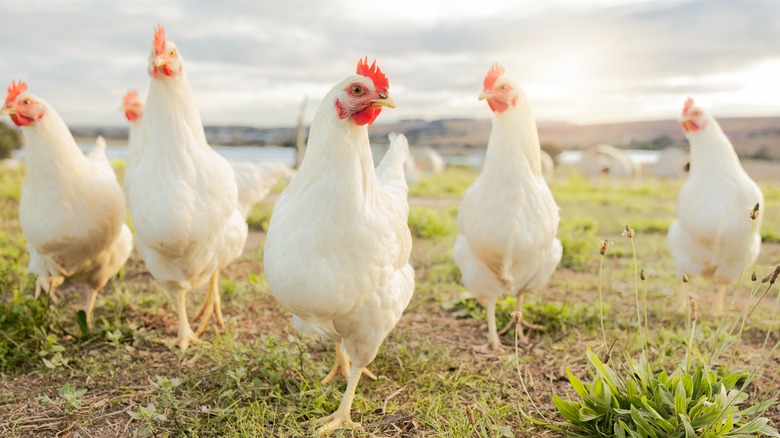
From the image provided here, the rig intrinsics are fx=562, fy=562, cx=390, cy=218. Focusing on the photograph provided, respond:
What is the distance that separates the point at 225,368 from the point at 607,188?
12632mm

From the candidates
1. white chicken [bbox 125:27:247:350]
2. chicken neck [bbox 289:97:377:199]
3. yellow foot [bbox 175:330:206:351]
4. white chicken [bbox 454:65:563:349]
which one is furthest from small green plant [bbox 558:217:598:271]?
chicken neck [bbox 289:97:377:199]

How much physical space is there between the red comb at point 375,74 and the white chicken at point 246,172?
262 cm

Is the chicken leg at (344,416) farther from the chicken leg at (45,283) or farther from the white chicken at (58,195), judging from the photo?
the chicken leg at (45,283)

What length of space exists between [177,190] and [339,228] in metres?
1.42

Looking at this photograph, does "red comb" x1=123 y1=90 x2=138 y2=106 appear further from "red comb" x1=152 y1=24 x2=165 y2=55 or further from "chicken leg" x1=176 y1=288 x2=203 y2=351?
"chicken leg" x1=176 y1=288 x2=203 y2=351

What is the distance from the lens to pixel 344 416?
276 cm

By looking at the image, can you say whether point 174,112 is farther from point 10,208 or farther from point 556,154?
point 556,154

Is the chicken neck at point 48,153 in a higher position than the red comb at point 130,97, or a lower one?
lower

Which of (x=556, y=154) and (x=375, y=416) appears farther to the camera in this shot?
(x=556, y=154)

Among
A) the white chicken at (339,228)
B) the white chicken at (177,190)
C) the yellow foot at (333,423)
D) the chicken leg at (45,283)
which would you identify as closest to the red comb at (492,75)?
the white chicken at (339,228)

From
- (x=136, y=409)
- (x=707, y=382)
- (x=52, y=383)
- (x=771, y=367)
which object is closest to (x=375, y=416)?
(x=136, y=409)

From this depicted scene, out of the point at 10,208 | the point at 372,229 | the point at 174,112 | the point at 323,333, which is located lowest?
the point at 10,208

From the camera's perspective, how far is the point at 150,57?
354 cm

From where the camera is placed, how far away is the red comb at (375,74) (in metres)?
2.46
